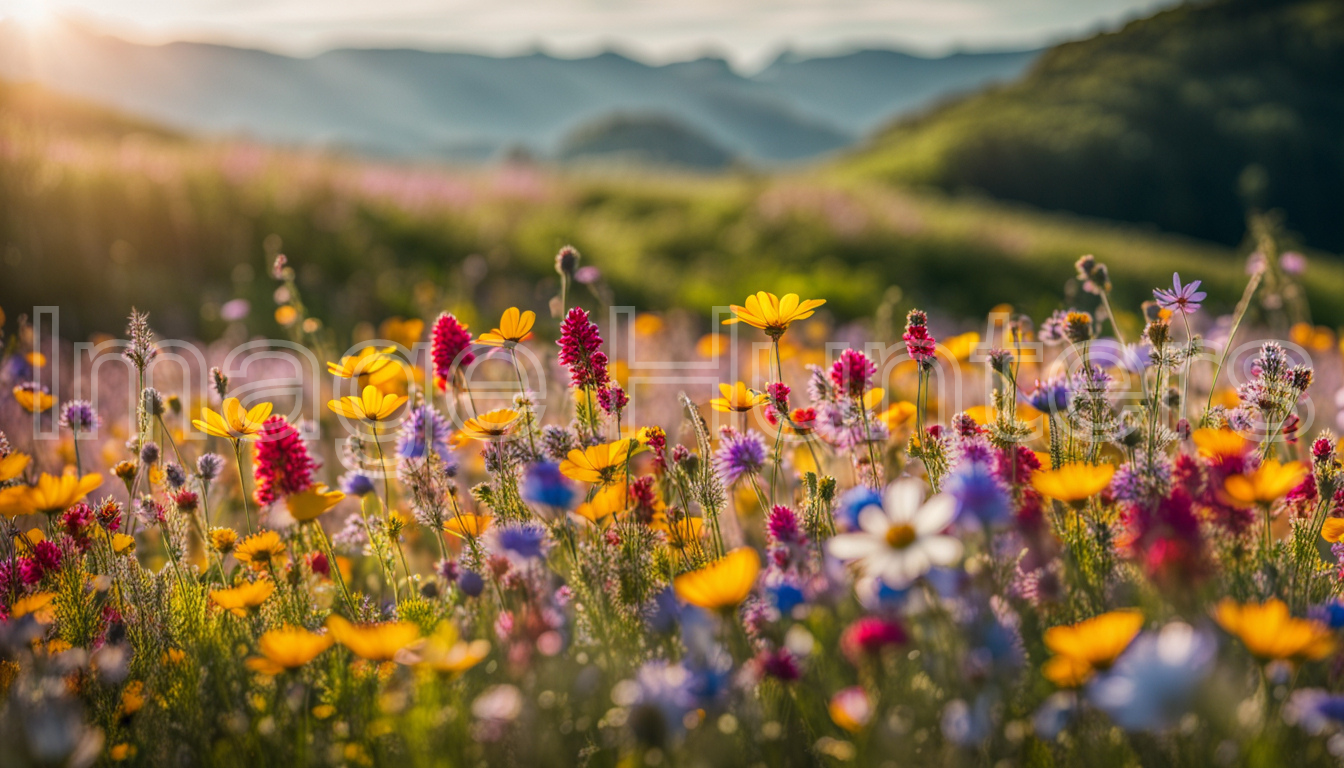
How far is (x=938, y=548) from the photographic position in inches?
41.7

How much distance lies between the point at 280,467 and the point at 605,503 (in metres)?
0.67

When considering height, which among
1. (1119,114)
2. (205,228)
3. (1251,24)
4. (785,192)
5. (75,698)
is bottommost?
(75,698)

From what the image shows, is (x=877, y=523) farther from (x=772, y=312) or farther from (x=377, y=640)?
(x=377, y=640)

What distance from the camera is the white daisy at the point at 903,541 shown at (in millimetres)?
1073

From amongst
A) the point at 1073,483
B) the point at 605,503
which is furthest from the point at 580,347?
the point at 1073,483

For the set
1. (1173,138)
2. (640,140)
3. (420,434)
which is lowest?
(420,434)

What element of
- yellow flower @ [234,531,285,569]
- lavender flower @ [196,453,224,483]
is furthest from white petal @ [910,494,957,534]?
lavender flower @ [196,453,224,483]

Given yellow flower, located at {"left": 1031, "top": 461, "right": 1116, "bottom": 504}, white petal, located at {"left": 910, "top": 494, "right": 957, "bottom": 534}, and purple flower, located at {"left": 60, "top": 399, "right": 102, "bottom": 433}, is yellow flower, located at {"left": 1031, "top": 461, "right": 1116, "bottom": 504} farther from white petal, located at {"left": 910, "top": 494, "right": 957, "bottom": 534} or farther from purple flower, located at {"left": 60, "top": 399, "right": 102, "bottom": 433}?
purple flower, located at {"left": 60, "top": 399, "right": 102, "bottom": 433}

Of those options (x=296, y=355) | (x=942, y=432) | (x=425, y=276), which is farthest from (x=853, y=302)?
(x=942, y=432)

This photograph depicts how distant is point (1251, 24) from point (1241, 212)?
13.9 metres

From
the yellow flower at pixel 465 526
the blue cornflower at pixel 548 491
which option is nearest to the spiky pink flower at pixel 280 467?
the yellow flower at pixel 465 526

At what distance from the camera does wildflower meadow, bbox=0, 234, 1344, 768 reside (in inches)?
45.1

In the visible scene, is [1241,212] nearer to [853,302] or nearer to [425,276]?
[853,302]

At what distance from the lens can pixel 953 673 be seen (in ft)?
4.07
